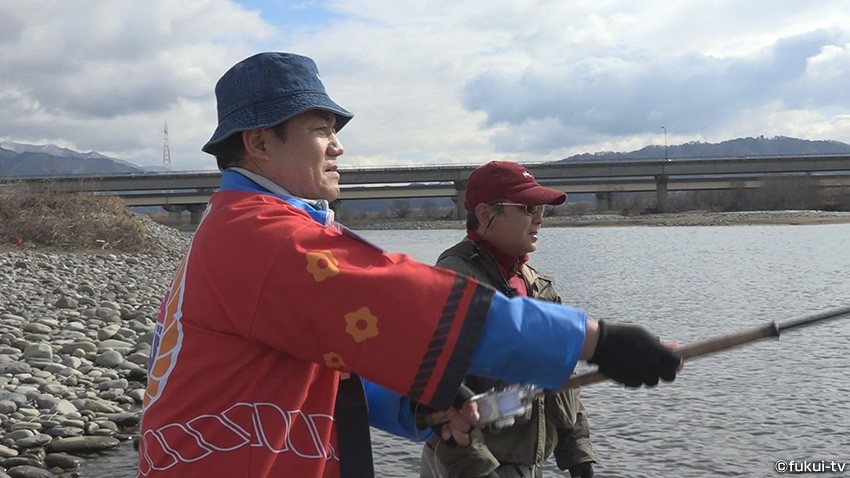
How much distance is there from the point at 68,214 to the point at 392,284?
102ft

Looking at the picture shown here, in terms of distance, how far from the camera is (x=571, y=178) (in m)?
93.9

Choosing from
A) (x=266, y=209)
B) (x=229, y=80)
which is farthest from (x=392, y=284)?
(x=229, y=80)

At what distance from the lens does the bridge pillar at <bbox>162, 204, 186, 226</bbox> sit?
295ft

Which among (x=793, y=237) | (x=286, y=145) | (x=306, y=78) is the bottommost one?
(x=793, y=237)

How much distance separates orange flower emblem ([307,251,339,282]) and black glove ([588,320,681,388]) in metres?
0.69

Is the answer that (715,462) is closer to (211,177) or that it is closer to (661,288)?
(661,288)

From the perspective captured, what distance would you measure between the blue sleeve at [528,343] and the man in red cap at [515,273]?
6.62ft

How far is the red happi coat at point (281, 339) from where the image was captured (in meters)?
2.09

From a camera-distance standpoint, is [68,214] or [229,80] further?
A: [68,214]

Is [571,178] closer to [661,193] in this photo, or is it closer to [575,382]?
[661,193]

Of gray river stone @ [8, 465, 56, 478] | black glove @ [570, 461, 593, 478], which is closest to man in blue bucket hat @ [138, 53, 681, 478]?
black glove @ [570, 461, 593, 478]

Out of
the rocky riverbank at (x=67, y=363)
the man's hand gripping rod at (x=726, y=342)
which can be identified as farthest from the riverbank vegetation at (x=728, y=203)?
the man's hand gripping rod at (x=726, y=342)

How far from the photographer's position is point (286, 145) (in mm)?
2527

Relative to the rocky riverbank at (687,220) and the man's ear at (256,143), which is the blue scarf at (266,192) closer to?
the man's ear at (256,143)
